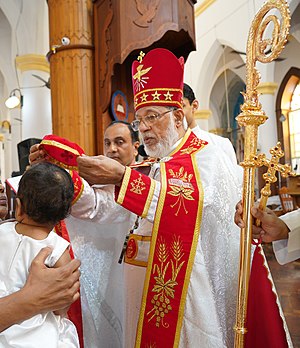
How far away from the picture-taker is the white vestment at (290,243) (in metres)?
1.90

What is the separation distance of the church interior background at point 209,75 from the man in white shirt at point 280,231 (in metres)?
1.64

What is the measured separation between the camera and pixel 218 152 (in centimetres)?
210

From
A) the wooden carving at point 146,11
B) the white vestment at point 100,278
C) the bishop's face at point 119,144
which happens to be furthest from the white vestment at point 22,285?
the wooden carving at point 146,11

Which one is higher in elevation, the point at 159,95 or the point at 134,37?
the point at 134,37

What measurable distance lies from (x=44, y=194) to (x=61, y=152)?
493 mm

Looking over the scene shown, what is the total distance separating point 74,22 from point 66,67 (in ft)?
1.32

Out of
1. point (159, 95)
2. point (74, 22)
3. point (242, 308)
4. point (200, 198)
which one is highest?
point (74, 22)

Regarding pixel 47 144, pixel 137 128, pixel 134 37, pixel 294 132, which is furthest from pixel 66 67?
pixel 294 132

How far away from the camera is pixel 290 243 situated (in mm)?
1909

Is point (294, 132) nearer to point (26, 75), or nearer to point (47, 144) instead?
point (26, 75)

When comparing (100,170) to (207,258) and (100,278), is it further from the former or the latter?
(100,278)

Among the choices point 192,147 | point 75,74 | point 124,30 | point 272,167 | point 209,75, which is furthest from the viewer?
point 209,75

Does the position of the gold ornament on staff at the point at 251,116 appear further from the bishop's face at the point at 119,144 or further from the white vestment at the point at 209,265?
the bishop's face at the point at 119,144

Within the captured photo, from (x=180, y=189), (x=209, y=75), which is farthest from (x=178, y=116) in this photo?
(x=209, y=75)
